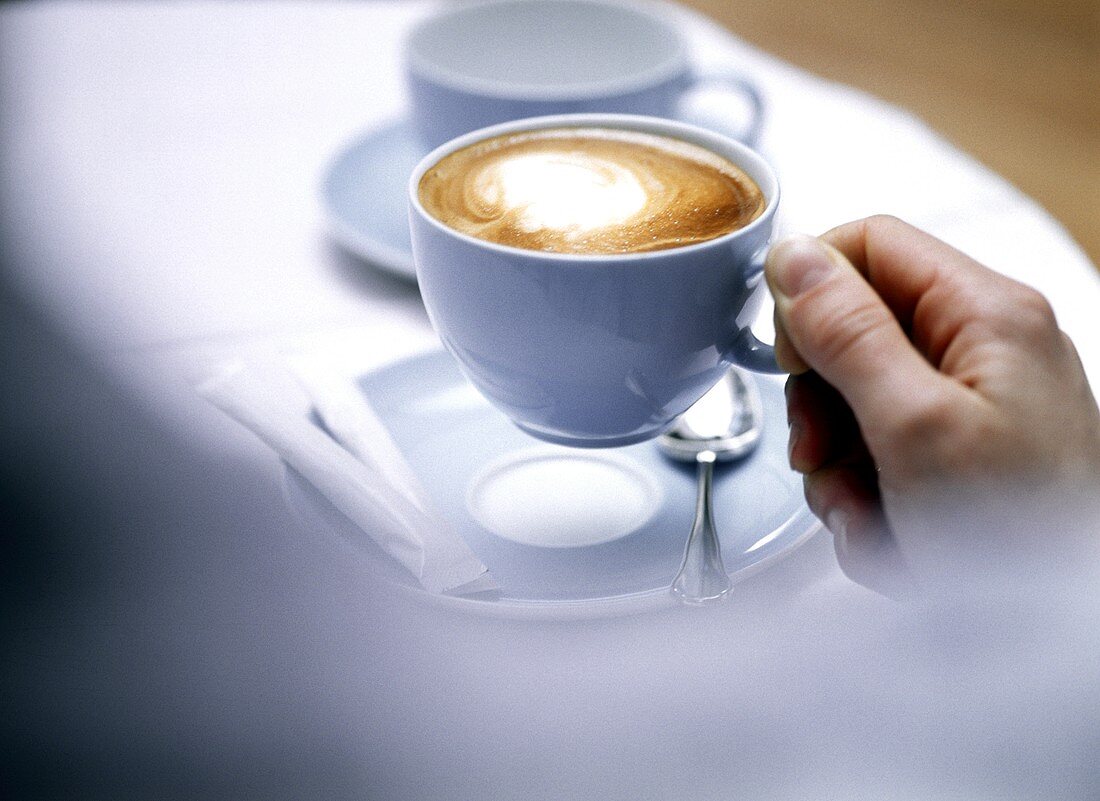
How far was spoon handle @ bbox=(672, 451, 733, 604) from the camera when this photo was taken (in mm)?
480

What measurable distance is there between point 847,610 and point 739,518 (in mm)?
76

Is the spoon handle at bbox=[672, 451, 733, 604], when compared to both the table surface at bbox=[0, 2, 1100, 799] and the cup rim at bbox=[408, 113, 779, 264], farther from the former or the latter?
the cup rim at bbox=[408, 113, 779, 264]

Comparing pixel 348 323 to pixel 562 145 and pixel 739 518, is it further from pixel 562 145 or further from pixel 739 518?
pixel 739 518

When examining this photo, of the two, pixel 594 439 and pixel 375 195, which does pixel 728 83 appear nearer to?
pixel 375 195

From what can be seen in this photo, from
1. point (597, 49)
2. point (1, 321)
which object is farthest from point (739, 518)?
point (597, 49)

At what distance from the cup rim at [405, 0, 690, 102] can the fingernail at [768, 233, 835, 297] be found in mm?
308

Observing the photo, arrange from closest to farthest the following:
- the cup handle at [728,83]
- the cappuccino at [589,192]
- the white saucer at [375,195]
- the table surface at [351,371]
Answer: the table surface at [351,371] → the cappuccino at [589,192] → the white saucer at [375,195] → the cup handle at [728,83]

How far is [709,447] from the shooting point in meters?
0.60

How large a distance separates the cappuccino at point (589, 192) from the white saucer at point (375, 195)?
5.6 inches

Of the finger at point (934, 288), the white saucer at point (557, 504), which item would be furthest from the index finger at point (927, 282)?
the white saucer at point (557, 504)

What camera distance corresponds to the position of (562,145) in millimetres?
644

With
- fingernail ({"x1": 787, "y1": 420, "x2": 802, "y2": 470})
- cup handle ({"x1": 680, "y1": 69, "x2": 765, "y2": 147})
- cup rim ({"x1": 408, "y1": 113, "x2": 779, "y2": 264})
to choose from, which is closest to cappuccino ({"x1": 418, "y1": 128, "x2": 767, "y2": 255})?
cup rim ({"x1": 408, "y1": 113, "x2": 779, "y2": 264})

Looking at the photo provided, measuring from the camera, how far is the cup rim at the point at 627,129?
0.49 metres

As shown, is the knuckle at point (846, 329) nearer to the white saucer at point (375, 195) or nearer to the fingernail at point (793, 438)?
the fingernail at point (793, 438)
